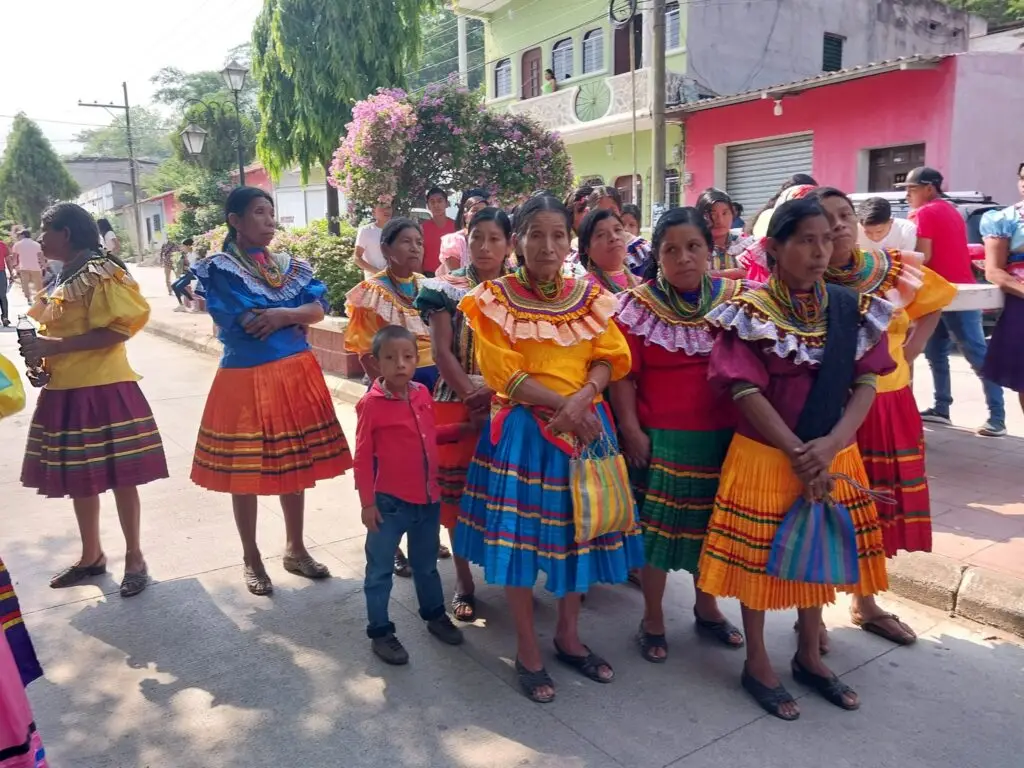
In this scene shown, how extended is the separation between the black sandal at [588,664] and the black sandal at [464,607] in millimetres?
539

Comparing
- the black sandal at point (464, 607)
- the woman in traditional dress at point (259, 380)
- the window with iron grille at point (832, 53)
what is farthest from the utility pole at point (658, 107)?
the window with iron grille at point (832, 53)

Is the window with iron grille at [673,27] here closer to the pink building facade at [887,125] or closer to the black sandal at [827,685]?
the pink building facade at [887,125]

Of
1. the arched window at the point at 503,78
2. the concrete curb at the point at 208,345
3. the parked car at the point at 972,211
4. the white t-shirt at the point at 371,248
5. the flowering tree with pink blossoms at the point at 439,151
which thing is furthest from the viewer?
the arched window at the point at 503,78

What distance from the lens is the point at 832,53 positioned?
1955cm

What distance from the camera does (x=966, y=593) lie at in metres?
3.63

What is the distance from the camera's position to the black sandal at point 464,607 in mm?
3648

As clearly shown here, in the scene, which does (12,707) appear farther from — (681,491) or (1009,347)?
(1009,347)

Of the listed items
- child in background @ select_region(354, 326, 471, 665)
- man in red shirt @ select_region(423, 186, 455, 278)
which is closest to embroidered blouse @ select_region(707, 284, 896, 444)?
child in background @ select_region(354, 326, 471, 665)

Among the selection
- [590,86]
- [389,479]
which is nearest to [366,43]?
[590,86]

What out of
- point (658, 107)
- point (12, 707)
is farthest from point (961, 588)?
point (658, 107)

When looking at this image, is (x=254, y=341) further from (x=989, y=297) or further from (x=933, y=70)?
(x=933, y=70)

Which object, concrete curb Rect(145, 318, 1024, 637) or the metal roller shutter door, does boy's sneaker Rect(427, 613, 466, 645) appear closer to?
concrete curb Rect(145, 318, 1024, 637)

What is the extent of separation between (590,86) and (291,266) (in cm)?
1668

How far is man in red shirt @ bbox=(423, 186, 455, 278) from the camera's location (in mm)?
6539
